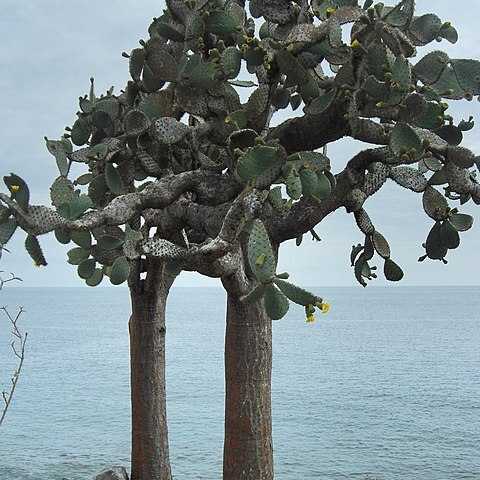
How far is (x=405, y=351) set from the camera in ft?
117

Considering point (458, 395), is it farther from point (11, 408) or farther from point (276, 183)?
point (276, 183)

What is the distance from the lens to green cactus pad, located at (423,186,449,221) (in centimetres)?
589

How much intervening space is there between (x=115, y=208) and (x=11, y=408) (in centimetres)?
1244

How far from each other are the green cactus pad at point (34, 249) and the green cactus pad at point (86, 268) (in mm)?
1703

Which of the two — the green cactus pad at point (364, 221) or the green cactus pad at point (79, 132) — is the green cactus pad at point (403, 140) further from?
the green cactus pad at point (79, 132)

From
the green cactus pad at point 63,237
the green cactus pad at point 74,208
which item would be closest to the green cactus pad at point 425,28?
the green cactus pad at point 74,208

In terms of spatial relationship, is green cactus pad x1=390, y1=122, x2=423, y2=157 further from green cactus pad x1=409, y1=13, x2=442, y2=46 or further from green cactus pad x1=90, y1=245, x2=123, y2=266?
green cactus pad x1=90, y1=245, x2=123, y2=266

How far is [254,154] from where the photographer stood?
438 cm

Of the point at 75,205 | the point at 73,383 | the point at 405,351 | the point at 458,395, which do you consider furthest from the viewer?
the point at 405,351

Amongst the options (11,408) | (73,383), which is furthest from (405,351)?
(11,408)

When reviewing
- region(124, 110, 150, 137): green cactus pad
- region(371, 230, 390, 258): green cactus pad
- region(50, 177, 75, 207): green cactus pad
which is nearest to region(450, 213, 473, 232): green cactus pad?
region(371, 230, 390, 258): green cactus pad

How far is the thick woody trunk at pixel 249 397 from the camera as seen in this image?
18.4 ft

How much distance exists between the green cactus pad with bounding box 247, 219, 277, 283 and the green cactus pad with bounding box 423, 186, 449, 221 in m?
2.09

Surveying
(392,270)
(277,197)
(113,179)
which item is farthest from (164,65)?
(392,270)
